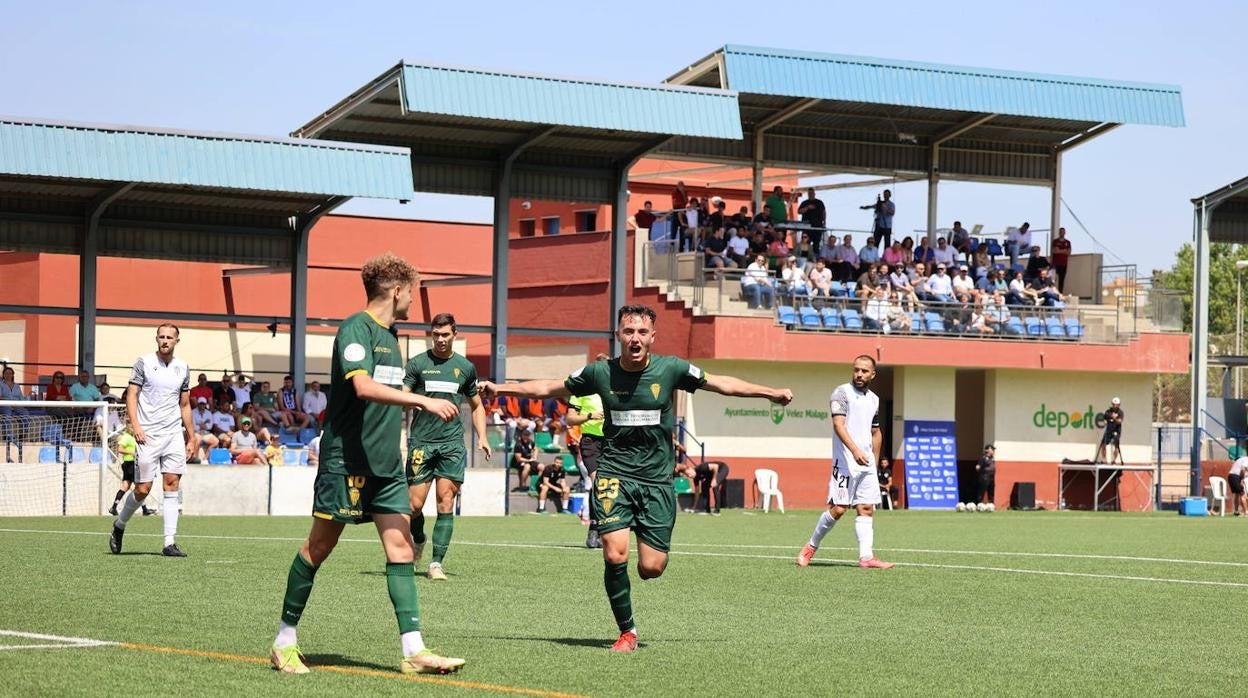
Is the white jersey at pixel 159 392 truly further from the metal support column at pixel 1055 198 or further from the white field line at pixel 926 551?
the metal support column at pixel 1055 198

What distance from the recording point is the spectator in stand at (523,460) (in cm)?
3197

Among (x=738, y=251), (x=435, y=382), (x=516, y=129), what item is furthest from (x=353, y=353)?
(x=738, y=251)

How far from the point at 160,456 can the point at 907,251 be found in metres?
28.7

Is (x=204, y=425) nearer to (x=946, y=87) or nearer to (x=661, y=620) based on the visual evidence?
(x=946, y=87)

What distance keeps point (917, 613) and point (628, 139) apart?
2546 cm

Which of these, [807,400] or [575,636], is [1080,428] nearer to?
[807,400]

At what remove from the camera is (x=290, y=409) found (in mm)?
33688

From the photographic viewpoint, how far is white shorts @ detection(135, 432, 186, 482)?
1578cm

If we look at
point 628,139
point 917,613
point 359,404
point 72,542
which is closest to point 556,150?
point 628,139

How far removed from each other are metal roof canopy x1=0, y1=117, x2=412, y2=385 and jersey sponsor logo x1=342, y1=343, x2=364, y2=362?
901 inches

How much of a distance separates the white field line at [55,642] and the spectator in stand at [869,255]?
33.0 meters

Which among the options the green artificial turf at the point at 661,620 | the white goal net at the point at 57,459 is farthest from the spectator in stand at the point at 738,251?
the green artificial turf at the point at 661,620

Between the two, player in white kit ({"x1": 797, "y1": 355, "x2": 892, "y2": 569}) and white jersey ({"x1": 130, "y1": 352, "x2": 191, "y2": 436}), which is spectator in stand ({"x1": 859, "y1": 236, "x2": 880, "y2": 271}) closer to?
player in white kit ({"x1": 797, "y1": 355, "x2": 892, "y2": 569})

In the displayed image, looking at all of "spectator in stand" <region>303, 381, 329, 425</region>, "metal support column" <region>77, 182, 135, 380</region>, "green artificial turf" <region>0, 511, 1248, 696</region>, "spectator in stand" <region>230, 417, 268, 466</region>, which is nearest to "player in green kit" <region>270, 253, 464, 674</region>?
"green artificial turf" <region>0, 511, 1248, 696</region>
